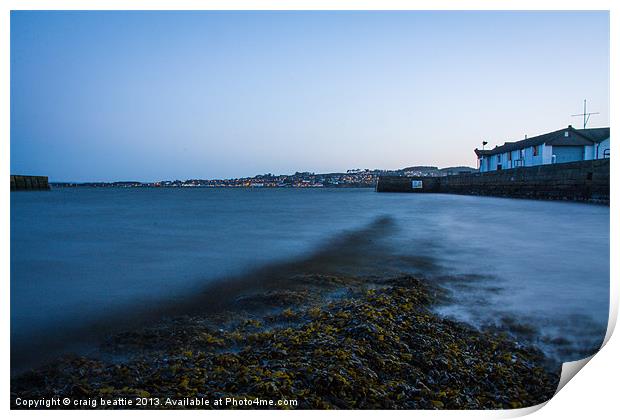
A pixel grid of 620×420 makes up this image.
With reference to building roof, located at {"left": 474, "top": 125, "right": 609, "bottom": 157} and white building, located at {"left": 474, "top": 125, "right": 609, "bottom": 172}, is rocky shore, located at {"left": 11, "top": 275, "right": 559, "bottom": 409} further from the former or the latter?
building roof, located at {"left": 474, "top": 125, "right": 609, "bottom": 157}

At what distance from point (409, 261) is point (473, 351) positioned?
2.83 metres

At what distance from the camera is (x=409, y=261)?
515 centimetres

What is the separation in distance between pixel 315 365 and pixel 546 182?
1842 centimetres

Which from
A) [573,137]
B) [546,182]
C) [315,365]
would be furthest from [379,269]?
[573,137]

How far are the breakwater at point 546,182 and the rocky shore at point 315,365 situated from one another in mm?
11476

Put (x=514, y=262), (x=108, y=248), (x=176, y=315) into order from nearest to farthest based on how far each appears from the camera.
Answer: (x=176, y=315) → (x=514, y=262) → (x=108, y=248)

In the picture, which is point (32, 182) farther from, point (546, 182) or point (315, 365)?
point (315, 365)

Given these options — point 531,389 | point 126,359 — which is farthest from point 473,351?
point 126,359

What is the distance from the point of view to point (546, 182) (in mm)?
16859
